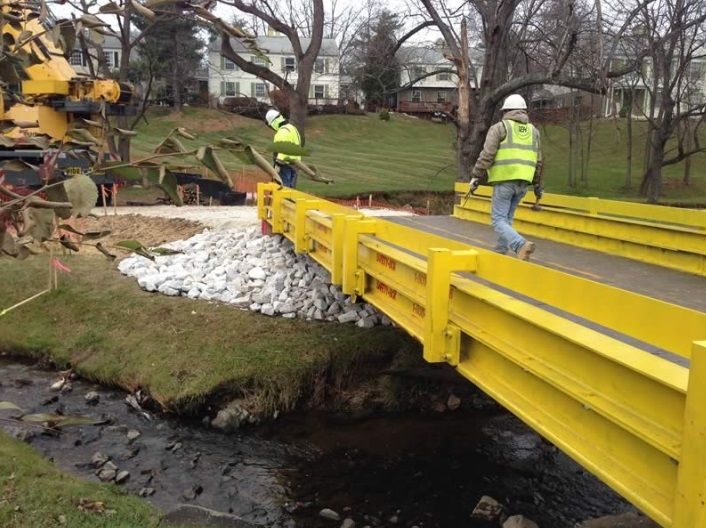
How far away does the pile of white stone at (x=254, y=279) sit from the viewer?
877 cm

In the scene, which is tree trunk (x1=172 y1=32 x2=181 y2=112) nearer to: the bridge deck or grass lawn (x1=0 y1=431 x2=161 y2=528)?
the bridge deck

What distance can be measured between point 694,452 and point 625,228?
5.92 metres

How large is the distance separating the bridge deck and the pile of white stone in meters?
1.79

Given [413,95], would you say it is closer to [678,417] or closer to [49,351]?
[49,351]

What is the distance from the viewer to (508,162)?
6840 millimetres

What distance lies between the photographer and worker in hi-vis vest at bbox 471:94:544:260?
6.77m

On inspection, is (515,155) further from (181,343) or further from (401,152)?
(401,152)

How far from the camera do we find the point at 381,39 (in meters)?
19.1

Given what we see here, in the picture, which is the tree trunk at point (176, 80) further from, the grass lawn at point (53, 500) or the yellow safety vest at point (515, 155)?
the grass lawn at point (53, 500)

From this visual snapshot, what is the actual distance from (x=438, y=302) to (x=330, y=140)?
140 feet

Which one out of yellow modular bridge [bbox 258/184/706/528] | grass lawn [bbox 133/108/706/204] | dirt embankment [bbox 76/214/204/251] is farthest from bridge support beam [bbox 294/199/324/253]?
grass lawn [bbox 133/108/706/204]

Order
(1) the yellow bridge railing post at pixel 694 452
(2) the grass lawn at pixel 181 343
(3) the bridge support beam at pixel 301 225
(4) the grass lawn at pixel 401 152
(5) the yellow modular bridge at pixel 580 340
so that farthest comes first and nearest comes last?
(4) the grass lawn at pixel 401 152
(3) the bridge support beam at pixel 301 225
(2) the grass lawn at pixel 181 343
(5) the yellow modular bridge at pixel 580 340
(1) the yellow bridge railing post at pixel 694 452

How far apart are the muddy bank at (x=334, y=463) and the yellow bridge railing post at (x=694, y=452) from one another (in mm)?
3247

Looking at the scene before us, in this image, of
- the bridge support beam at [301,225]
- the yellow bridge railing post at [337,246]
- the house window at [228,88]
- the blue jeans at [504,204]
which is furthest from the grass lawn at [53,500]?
the house window at [228,88]
